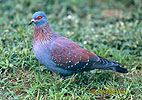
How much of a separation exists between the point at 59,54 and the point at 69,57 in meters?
0.20

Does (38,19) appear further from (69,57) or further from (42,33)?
(69,57)

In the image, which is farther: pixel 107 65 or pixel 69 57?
pixel 107 65

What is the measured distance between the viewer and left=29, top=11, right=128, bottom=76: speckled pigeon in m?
4.30

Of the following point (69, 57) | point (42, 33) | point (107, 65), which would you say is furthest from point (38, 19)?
point (107, 65)

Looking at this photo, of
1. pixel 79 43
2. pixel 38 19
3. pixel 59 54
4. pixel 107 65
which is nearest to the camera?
pixel 59 54

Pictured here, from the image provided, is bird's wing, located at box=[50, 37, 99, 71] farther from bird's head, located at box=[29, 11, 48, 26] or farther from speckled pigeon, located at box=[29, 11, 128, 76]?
A: bird's head, located at box=[29, 11, 48, 26]

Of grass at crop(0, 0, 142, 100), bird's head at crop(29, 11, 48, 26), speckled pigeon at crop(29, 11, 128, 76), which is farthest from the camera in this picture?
bird's head at crop(29, 11, 48, 26)

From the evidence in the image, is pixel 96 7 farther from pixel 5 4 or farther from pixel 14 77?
pixel 14 77

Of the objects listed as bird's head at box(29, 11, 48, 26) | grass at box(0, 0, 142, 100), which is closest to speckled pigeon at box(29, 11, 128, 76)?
bird's head at box(29, 11, 48, 26)

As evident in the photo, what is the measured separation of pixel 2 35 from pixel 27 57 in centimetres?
119

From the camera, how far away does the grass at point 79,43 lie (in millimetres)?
4195

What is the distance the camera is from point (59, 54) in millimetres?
4316

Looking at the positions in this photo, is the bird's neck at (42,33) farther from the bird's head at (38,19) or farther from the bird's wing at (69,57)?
the bird's wing at (69,57)

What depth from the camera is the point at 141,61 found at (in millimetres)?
5496
